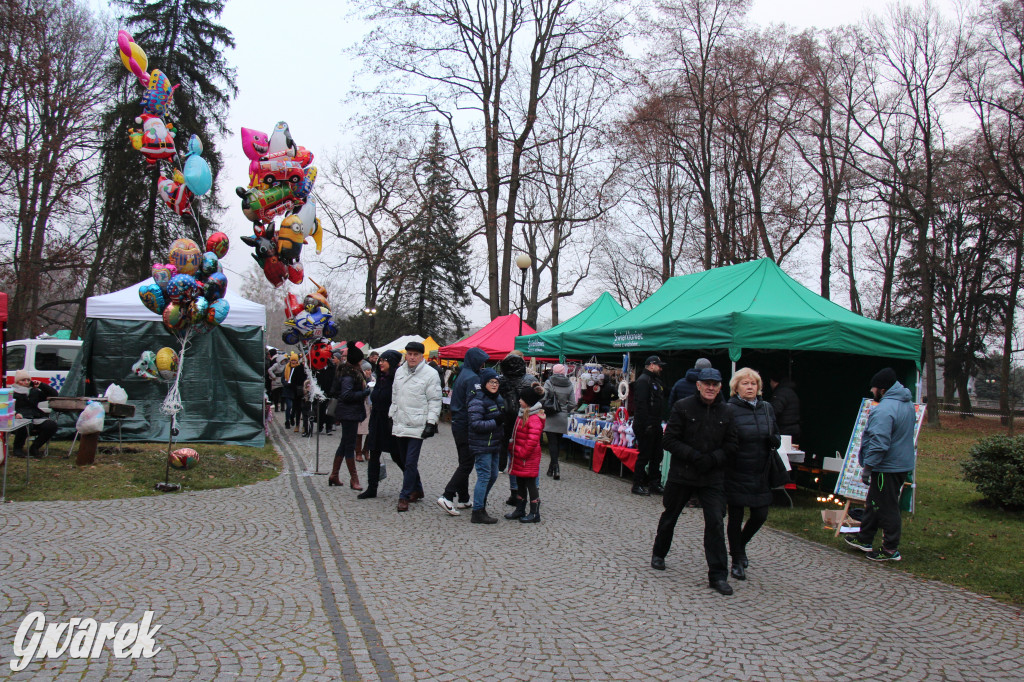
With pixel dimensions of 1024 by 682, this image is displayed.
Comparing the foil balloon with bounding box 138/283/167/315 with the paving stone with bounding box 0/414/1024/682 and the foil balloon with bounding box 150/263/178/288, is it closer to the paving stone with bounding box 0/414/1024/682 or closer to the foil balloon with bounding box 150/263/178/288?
the foil balloon with bounding box 150/263/178/288

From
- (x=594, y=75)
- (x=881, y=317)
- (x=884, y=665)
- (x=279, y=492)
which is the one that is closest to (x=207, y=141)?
(x=594, y=75)

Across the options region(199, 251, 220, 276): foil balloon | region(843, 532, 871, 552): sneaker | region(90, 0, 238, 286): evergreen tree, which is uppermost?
region(90, 0, 238, 286): evergreen tree

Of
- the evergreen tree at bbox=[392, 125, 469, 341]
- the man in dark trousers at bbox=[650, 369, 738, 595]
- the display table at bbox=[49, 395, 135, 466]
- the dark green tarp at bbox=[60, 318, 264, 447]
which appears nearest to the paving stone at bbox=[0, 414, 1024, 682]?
the man in dark trousers at bbox=[650, 369, 738, 595]

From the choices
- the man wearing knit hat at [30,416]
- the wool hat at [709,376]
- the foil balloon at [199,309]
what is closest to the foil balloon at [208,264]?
the foil balloon at [199,309]

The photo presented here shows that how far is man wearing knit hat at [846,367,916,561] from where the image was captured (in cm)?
618

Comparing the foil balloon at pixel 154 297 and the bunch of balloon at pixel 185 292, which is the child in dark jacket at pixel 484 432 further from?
the foil balloon at pixel 154 297

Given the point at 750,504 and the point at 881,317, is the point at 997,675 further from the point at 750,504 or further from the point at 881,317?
the point at 881,317

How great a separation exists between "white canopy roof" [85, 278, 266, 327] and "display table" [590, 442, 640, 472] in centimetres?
695

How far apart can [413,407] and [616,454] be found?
428 cm

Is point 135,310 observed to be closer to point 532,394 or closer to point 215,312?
point 215,312

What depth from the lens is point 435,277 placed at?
138 ft

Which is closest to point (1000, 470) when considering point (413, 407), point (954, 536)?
point (954, 536)

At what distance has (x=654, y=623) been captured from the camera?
4.36m

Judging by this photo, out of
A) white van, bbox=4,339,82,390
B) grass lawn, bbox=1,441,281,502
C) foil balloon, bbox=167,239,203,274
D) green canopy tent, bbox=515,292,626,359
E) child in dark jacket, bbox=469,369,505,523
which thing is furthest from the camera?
white van, bbox=4,339,82,390
